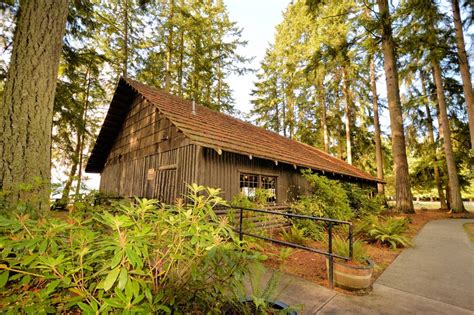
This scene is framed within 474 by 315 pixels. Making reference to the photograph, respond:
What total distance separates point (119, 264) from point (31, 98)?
4280 millimetres

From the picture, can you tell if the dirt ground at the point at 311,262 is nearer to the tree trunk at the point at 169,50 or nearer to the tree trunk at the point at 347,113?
the tree trunk at the point at 169,50

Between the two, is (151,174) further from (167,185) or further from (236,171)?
(236,171)

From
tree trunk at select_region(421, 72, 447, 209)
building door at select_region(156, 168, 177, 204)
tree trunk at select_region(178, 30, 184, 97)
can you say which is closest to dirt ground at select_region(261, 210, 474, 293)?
building door at select_region(156, 168, 177, 204)

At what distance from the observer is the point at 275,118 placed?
24969mm

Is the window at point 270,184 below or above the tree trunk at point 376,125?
below

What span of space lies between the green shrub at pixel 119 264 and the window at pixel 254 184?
6.13 metres

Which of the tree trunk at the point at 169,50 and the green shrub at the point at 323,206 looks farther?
the tree trunk at the point at 169,50

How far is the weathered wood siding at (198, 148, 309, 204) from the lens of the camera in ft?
22.9

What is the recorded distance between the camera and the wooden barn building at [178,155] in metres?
7.04

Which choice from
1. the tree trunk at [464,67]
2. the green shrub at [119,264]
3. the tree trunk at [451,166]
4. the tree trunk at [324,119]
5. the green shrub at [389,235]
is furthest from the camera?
the tree trunk at [324,119]

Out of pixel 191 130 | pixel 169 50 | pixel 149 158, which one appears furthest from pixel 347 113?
pixel 149 158

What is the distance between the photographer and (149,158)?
9.03m

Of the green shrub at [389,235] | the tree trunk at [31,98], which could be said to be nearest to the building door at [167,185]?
the tree trunk at [31,98]

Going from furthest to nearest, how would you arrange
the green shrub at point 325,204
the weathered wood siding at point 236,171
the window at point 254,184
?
the window at point 254,184
the green shrub at point 325,204
the weathered wood siding at point 236,171
